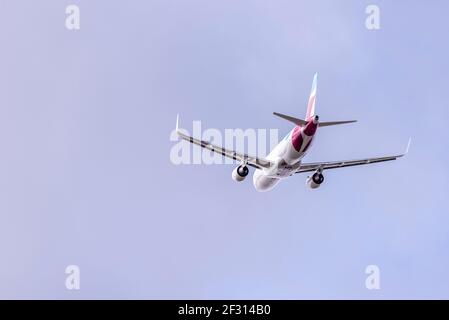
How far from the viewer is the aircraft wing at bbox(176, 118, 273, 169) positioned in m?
93.9

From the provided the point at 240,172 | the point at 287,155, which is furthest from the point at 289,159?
the point at 240,172

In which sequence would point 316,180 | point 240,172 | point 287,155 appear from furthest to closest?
point 316,180
point 240,172
point 287,155

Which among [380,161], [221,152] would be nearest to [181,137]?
[221,152]

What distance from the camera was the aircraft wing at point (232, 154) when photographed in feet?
308

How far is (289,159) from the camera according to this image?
294ft

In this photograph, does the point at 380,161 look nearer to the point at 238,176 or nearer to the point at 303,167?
the point at 303,167

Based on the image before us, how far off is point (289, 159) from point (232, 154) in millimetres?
8215

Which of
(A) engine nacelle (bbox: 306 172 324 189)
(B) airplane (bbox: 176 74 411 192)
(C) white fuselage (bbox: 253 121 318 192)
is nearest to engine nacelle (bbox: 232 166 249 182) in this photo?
(B) airplane (bbox: 176 74 411 192)

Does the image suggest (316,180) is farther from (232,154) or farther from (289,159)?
(232,154)

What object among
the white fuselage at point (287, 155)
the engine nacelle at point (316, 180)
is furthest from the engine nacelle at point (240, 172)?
the engine nacelle at point (316, 180)

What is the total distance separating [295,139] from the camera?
86.8 metres

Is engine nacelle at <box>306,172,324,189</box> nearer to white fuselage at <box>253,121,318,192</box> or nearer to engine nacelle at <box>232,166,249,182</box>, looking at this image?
white fuselage at <box>253,121,318,192</box>
